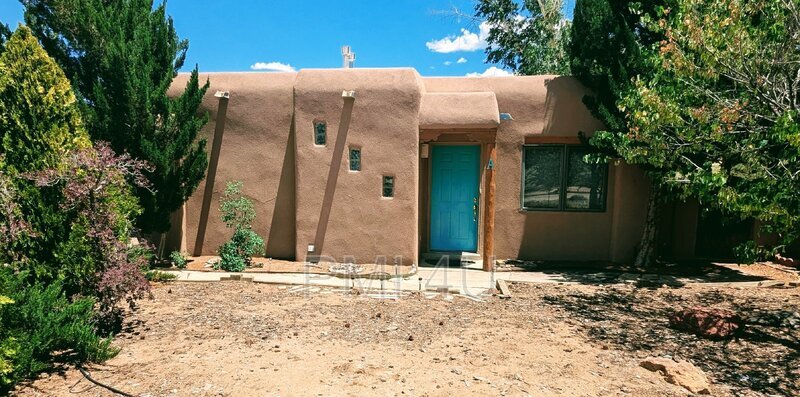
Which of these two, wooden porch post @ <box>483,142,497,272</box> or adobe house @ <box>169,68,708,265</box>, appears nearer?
wooden porch post @ <box>483,142,497,272</box>

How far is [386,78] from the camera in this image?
28.7 ft

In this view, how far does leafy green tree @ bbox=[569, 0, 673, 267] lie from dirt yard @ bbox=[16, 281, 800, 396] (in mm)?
2084

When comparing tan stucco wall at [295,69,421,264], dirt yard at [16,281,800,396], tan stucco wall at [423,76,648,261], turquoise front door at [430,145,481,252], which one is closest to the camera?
dirt yard at [16,281,800,396]

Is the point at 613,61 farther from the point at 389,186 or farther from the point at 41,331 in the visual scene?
the point at 41,331

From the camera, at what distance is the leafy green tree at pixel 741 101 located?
451 centimetres

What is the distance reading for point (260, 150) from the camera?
360 inches

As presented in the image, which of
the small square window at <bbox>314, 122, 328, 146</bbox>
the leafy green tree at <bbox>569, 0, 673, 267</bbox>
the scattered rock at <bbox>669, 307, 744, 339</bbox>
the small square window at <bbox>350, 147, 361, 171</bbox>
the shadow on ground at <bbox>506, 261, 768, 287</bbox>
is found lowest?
the scattered rock at <bbox>669, 307, 744, 339</bbox>

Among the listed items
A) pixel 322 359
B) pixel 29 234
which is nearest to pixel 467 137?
pixel 322 359

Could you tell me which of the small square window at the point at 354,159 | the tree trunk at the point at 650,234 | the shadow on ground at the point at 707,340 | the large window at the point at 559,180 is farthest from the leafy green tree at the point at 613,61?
the small square window at the point at 354,159

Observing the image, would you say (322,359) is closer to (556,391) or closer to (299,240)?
(556,391)

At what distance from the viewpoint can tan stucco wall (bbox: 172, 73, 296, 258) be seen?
29.8 feet

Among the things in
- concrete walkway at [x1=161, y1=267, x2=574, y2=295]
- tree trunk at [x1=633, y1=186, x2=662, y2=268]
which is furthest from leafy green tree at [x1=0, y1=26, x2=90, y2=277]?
tree trunk at [x1=633, y1=186, x2=662, y2=268]

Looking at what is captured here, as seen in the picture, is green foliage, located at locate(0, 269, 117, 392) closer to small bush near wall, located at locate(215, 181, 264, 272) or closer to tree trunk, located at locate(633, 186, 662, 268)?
small bush near wall, located at locate(215, 181, 264, 272)

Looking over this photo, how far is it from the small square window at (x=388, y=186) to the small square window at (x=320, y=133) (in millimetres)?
1409
